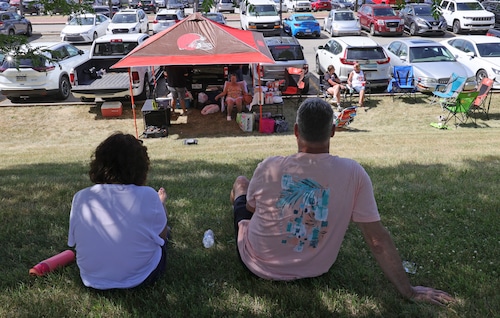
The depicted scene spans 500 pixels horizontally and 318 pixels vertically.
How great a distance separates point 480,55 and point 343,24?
12.2 metres

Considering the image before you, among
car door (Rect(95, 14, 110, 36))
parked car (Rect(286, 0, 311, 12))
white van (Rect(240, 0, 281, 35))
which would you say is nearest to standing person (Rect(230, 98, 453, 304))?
white van (Rect(240, 0, 281, 35))

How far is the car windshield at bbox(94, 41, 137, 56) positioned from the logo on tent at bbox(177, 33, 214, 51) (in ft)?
14.2

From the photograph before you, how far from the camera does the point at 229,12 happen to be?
3953 centimetres

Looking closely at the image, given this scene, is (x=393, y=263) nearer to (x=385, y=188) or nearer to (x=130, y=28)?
(x=385, y=188)

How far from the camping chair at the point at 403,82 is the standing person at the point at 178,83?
22.3ft

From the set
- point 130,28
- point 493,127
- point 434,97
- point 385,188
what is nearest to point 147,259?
point 385,188

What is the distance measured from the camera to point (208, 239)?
3578 mm

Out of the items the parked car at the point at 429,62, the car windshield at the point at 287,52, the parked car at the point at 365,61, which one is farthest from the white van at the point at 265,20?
the parked car at the point at 365,61

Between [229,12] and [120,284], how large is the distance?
129 feet

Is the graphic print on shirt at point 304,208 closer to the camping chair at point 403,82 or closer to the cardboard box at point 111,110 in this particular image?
the cardboard box at point 111,110

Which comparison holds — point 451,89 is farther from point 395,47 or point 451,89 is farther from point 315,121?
point 315,121

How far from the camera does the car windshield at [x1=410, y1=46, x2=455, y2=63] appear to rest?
1534cm

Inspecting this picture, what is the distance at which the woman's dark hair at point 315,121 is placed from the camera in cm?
253

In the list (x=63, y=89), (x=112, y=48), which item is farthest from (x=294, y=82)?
(x=63, y=89)
